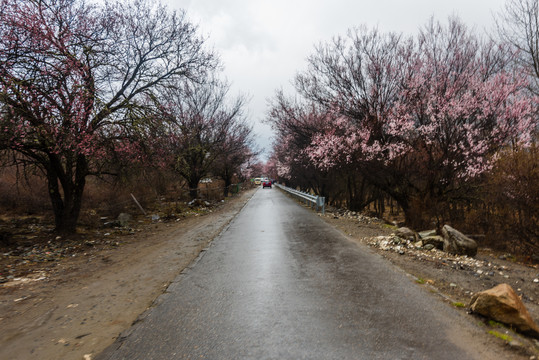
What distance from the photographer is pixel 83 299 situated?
4.80 meters

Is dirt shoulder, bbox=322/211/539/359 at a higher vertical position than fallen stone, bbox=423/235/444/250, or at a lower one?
lower

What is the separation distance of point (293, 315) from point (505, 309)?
2.57 metres

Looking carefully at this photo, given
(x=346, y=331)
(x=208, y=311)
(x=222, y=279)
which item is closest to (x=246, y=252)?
(x=222, y=279)

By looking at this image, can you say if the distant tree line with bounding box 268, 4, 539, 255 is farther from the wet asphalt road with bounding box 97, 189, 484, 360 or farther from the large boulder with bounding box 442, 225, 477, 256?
the wet asphalt road with bounding box 97, 189, 484, 360

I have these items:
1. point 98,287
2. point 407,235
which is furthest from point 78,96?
point 407,235

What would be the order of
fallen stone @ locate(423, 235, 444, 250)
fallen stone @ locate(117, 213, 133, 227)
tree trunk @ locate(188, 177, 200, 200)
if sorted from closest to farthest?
fallen stone @ locate(423, 235, 444, 250)
fallen stone @ locate(117, 213, 133, 227)
tree trunk @ locate(188, 177, 200, 200)

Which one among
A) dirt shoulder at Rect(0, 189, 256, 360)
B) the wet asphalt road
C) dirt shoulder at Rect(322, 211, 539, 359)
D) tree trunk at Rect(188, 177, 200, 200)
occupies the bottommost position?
dirt shoulder at Rect(0, 189, 256, 360)

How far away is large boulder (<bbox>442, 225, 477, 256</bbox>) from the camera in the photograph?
7.86 metres

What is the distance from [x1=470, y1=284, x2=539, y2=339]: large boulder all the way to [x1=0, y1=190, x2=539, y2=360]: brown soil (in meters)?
0.15

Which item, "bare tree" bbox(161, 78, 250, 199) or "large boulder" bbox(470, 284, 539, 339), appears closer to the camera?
"large boulder" bbox(470, 284, 539, 339)

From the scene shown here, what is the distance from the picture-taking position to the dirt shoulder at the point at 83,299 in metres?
3.42

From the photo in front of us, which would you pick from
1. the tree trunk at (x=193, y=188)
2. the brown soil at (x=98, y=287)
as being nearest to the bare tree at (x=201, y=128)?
the tree trunk at (x=193, y=188)

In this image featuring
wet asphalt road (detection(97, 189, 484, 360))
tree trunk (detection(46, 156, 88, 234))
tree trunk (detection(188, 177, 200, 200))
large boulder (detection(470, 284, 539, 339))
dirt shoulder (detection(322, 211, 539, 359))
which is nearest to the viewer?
wet asphalt road (detection(97, 189, 484, 360))

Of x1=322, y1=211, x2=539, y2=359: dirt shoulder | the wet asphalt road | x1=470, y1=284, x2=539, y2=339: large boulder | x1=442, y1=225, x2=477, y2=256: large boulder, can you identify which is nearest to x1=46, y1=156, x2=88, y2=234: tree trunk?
the wet asphalt road
